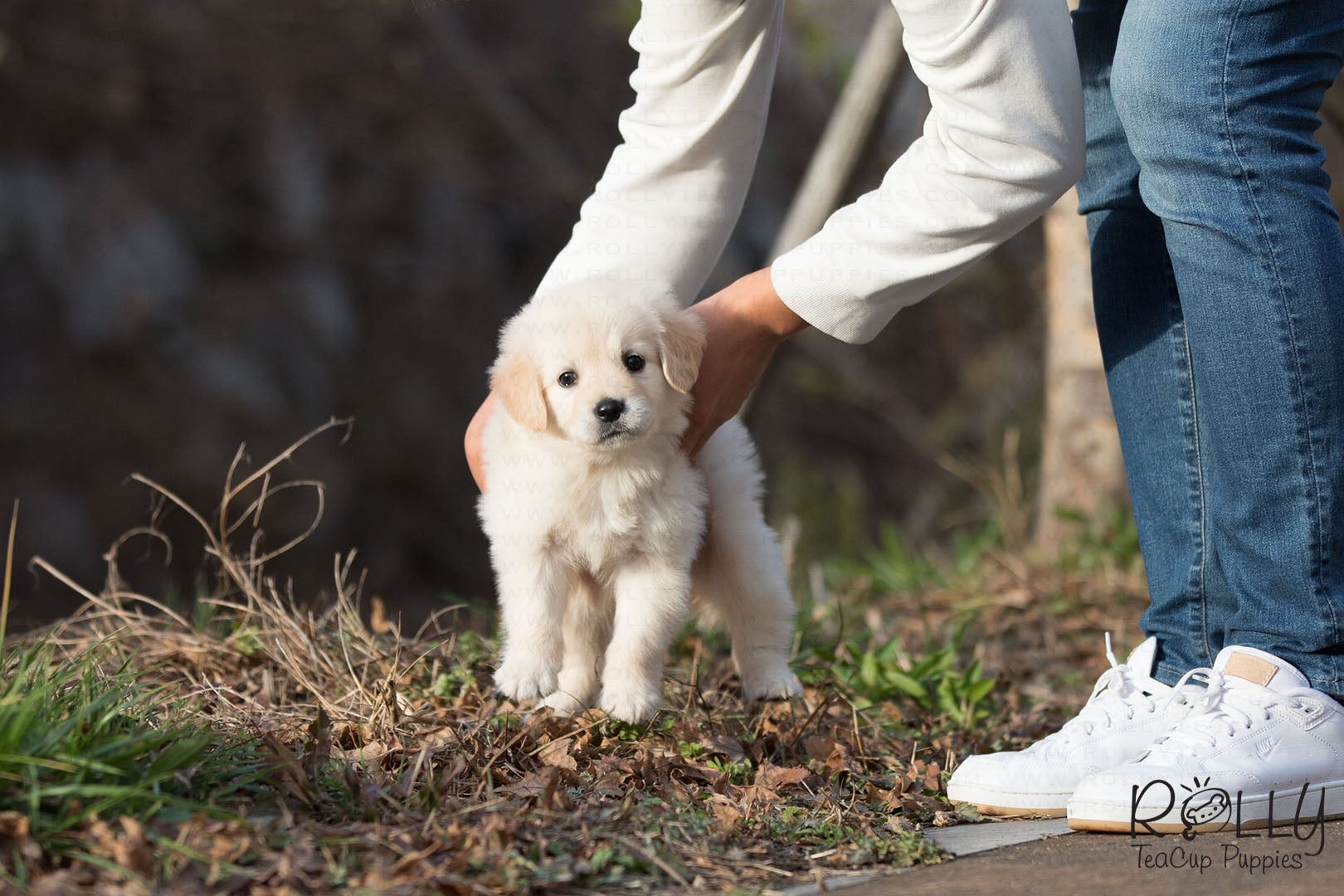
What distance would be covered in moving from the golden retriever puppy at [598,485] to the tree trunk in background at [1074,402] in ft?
8.70

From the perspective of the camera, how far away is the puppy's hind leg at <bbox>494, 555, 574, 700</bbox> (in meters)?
2.11

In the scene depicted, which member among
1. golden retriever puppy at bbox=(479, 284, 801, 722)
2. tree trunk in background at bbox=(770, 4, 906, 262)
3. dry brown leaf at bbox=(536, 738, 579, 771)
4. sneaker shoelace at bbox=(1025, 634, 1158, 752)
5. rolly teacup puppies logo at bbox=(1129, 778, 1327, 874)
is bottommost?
rolly teacup puppies logo at bbox=(1129, 778, 1327, 874)

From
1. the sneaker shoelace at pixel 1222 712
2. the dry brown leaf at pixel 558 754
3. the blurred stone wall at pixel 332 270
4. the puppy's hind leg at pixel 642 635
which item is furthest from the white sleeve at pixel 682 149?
the blurred stone wall at pixel 332 270

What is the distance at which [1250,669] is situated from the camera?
5.93 ft

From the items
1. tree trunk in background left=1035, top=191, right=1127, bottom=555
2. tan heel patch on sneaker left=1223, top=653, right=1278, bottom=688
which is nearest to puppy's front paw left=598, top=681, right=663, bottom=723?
tan heel patch on sneaker left=1223, top=653, right=1278, bottom=688

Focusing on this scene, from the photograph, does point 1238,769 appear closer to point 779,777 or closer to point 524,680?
point 779,777

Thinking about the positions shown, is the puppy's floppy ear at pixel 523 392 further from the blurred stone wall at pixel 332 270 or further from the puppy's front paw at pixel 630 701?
the blurred stone wall at pixel 332 270

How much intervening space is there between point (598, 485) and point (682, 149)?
0.60 meters

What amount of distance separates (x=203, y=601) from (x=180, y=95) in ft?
19.0

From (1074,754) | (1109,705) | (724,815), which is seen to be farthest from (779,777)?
(1109,705)

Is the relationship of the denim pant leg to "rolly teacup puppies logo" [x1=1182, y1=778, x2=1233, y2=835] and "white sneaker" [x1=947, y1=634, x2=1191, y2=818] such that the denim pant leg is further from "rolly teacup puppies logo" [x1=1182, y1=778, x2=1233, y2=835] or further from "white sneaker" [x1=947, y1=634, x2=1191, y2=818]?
"rolly teacup puppies logo" [x1=1182, y1=778, x2=1233, y2=835]

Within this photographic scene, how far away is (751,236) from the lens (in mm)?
8586

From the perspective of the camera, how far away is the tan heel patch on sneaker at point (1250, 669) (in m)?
1.79

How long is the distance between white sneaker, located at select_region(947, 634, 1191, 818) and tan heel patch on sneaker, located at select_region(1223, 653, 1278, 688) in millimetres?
100
